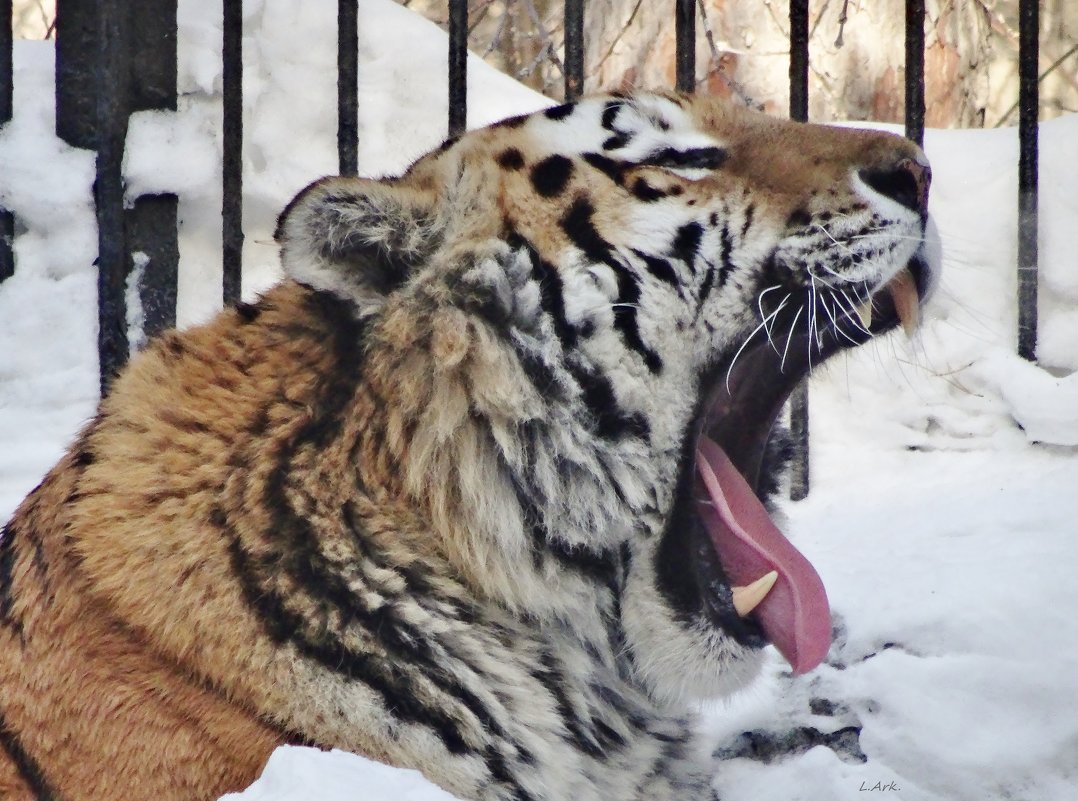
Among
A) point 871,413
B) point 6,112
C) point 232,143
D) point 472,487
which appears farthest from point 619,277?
point 6,112

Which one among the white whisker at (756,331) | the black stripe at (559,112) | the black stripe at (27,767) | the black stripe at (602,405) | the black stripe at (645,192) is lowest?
the black stripe at (27,767)

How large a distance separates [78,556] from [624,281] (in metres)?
0.66

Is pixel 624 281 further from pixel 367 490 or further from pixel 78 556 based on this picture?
pixel 78 556

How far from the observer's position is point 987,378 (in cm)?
265

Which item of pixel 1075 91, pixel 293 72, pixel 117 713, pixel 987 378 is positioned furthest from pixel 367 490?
pixel 1075 91

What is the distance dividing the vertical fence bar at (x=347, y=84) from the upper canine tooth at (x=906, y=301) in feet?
3.70

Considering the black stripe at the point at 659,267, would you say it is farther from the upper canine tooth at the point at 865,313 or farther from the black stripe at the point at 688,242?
the upper canine tooth at the point at 865,313

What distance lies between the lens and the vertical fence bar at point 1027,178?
8.10ft

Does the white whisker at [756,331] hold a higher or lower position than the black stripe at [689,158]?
lower

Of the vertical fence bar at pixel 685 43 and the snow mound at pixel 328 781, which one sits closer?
the snow mound at pixel 328 781

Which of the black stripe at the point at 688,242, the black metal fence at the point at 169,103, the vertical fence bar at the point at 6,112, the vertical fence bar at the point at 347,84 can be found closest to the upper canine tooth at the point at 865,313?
the black stripe at the point at 688,242

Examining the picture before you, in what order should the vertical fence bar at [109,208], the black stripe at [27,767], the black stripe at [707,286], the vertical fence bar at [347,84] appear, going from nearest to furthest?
the black stripe at [27,767] < the black stripe at [707,286] < the vertical fence bar at [109,208] < the vertical fence bar at [347,84]

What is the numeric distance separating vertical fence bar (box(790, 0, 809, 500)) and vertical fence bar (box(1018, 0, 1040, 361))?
0.42 meters

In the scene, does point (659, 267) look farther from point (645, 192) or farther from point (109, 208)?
point (109, 208)
